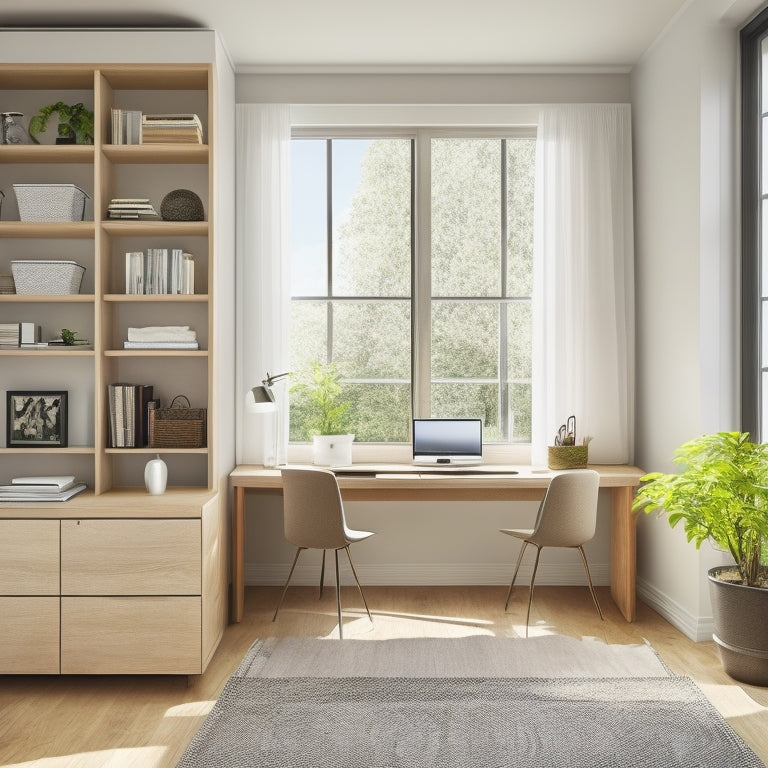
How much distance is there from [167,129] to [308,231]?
115 cm

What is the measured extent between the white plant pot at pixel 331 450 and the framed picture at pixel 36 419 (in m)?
1.32

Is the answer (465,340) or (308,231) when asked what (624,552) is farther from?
(308,231)

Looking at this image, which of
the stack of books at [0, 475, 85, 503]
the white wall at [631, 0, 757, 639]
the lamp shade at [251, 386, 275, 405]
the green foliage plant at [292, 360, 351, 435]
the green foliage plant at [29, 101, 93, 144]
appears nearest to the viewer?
the stack of books at [0, 475, 85, 503]

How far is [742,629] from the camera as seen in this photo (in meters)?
3.04

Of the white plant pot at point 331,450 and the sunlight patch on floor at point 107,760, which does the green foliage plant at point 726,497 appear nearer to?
the white plant pot at point 331,450

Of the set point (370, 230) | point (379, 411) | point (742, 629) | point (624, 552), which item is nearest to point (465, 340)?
point (379, 411)

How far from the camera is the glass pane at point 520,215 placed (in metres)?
4.51

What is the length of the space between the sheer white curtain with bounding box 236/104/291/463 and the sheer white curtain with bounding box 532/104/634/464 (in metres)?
1.48

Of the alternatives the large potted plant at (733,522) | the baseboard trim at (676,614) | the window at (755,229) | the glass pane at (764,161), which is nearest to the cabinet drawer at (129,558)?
the large potted plant at (733,522)

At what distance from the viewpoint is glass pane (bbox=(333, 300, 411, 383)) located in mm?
4531

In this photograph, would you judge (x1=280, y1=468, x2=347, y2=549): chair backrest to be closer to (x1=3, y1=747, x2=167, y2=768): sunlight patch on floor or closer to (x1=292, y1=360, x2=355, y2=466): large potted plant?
(x1=292, y1=360, x2=355, y2=466): large potted plant

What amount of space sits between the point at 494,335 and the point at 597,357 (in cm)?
62

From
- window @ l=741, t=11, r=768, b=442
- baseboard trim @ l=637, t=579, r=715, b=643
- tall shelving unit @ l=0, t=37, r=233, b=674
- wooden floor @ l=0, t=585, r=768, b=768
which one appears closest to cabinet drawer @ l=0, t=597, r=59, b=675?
tall shelving unit @ l=0, t=37, r=233, b=674

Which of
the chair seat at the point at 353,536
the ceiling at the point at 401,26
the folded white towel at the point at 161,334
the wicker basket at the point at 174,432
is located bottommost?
the chair seat at the point at 353,536
